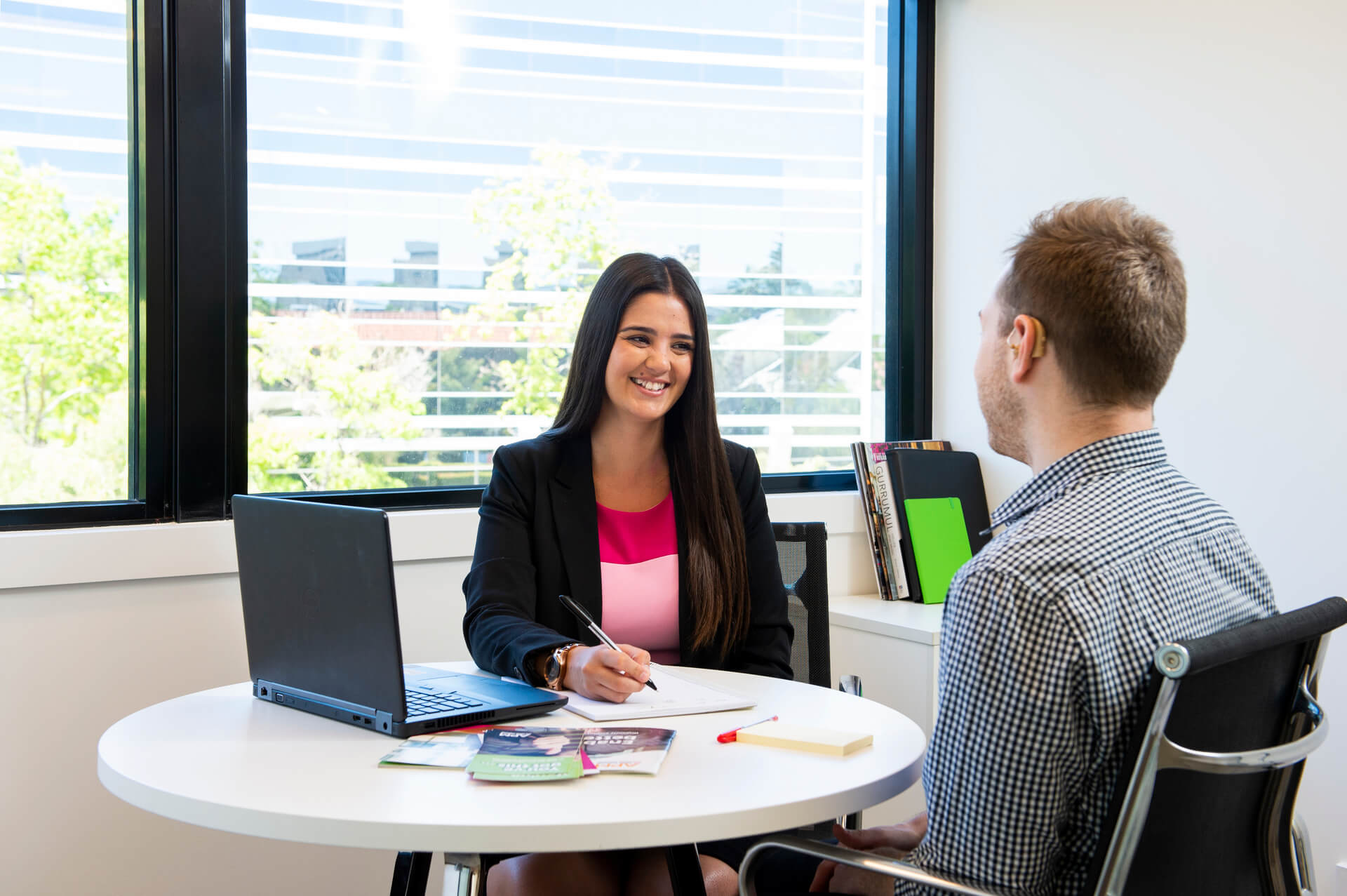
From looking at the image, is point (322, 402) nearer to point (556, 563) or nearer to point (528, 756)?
point (556, 563)

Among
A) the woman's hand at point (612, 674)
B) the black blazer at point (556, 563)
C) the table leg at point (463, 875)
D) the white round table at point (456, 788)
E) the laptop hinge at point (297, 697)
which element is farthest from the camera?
the black blazer at point (556, 563)

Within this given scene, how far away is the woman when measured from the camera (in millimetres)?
2020

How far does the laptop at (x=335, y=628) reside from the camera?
1.33 meters

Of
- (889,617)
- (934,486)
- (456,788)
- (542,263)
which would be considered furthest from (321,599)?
(934,486)

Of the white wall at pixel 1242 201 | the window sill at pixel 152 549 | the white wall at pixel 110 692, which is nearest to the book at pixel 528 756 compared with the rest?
the window sill at pixel 152 549

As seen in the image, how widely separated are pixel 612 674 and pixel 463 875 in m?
0.42

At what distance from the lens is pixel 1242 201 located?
253 centimetres

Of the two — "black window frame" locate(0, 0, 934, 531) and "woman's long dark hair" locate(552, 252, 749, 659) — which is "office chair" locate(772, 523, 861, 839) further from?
"black window frame" locate(0, 0, 934, 531)

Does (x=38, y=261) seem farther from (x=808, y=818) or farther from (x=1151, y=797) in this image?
(x=1151, y=797)

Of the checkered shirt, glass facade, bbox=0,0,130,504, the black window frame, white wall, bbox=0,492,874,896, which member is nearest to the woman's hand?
the checkered shirt

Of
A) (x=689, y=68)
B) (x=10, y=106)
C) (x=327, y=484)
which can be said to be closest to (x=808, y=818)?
(x=327, y=484)

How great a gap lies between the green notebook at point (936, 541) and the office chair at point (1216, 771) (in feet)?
6.31

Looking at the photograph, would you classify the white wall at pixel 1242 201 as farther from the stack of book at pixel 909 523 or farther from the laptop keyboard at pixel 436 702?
the laptop keyboard at pixel 436 702

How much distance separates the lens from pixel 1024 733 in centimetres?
104
